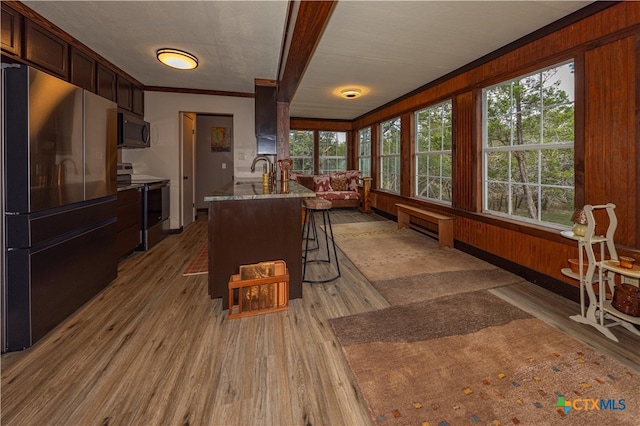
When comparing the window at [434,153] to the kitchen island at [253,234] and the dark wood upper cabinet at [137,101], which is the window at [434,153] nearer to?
the kitchen island at [253,234]

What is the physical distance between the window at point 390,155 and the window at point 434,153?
A: 0.88 m

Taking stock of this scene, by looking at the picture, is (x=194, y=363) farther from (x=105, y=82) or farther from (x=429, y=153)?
(x=429, y=153)

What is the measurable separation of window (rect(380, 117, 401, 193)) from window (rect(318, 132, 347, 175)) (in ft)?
5.93

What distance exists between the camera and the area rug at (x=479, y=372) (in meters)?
1.33

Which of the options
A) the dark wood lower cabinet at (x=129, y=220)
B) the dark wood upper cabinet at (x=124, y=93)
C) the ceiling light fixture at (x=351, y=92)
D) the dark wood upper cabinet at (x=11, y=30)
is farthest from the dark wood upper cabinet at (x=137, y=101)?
the ceiling light fixture at (x=351, y=92)

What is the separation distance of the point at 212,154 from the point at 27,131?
5.75 metres

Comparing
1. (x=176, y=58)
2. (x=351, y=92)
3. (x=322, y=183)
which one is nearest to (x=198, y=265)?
(x=176, y=58)

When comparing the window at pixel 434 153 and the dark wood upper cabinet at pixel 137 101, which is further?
the window at pixel 434 153

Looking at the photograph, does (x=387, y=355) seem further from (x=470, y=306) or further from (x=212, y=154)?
(x=212, y=154)

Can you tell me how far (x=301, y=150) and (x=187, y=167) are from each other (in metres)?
3.65

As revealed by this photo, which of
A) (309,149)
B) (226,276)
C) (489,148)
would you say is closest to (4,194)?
(226,276)

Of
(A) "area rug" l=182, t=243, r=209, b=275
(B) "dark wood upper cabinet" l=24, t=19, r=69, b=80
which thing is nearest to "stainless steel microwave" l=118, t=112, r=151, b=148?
(B) "dark wood upper cabinet" l=24, t=19, r=69, b=80

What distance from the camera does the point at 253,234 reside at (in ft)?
8.08

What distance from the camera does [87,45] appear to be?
10.7 feet
